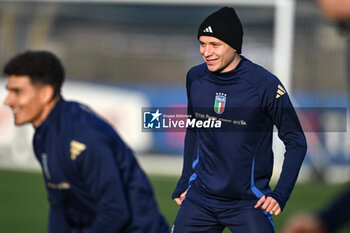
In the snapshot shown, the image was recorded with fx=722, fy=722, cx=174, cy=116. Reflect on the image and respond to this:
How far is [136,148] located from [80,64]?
7.70ft

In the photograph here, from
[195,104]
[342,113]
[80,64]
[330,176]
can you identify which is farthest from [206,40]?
[80,64]

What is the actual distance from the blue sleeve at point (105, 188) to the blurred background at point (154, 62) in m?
7.44

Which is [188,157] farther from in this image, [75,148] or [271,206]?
[75,148]

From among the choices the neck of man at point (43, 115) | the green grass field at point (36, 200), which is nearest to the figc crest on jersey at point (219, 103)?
the neck of man at point (43, 115)

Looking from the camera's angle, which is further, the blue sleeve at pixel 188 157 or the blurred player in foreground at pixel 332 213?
the blue sleeve at pixel 188 157

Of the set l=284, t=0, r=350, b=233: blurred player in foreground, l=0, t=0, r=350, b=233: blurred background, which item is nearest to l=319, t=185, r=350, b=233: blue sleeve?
l=284, t=0, r=350, b=233: blurred player in foreground

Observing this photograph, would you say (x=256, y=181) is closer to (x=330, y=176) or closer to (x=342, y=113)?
(x=342, y=113)

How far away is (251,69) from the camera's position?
2.80 meters

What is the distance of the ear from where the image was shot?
3717mm

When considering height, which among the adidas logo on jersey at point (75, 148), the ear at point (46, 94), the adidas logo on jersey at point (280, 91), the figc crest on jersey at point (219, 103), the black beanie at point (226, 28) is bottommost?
the adidas logo on jersey at point (75, 148)

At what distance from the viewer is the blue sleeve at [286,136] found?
8.98 feet

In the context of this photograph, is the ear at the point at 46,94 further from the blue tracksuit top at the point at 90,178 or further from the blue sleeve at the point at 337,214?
the blue sleeve at the point at 337,214

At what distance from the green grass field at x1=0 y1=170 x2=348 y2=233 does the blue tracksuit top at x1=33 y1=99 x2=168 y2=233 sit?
4.92 m

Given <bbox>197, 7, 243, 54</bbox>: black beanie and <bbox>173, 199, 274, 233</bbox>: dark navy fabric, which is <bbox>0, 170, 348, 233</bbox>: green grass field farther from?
<bbox>197, 7, 243, 54</bbox>: black beanie
